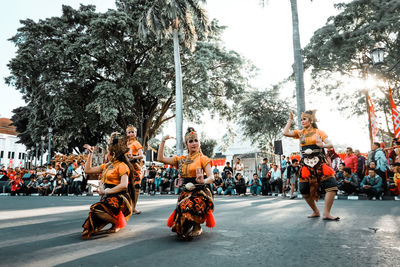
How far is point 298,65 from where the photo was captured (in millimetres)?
14781

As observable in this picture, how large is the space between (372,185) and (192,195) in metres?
9.74

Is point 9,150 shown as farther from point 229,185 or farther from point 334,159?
point 334,159

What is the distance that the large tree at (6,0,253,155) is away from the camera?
21922 mm

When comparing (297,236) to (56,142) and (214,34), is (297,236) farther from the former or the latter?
(56,142)

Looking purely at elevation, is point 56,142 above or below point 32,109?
below

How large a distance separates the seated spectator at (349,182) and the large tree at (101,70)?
1334 cm

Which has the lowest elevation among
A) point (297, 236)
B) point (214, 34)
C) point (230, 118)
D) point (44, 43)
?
point (297, 236)

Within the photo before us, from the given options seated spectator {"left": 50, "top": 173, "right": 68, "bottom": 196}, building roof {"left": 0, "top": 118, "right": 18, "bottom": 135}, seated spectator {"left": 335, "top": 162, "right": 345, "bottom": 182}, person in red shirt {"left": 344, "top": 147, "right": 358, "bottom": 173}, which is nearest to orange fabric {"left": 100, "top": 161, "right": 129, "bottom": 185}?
seated spectator {"left": 335, "top": 162, "right": 345, "bottom": 182}

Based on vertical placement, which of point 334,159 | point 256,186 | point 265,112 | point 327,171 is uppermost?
point 265,112

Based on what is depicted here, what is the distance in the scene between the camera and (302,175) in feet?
18.7

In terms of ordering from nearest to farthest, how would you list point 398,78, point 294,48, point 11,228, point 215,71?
point 11,228 → point 294,48 → point 398,78 → point 215,71

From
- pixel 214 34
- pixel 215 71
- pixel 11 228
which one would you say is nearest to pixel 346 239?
pixel 11 228

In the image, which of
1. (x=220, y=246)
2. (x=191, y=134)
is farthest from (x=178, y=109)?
(x=220, y=246)

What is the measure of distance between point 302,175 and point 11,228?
16.2 ft
